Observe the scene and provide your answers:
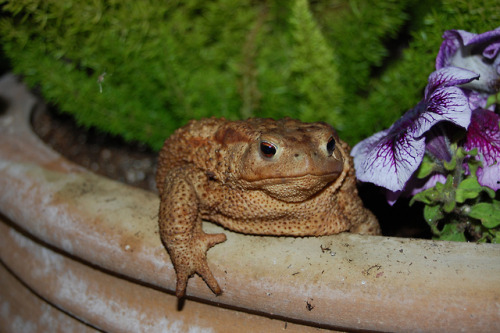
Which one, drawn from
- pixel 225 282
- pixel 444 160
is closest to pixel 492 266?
pixel 444 160

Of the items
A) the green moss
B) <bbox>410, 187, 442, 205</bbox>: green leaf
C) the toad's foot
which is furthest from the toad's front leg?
the green moss

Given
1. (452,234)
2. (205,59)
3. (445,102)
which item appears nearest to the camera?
(445,102)

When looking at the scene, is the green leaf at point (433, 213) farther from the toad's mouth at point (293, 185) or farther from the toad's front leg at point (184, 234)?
the toad's front leg at point (184, 234)

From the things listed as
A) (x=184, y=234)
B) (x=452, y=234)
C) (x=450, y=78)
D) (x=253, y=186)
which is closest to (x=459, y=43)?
(x=450, y=78)

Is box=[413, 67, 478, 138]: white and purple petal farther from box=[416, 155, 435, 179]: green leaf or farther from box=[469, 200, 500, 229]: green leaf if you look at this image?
box=[469, 200, 500, 229]: green leaf

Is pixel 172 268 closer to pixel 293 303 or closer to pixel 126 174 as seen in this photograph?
pixel 293 303

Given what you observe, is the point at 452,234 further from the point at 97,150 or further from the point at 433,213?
the point at 97,150
